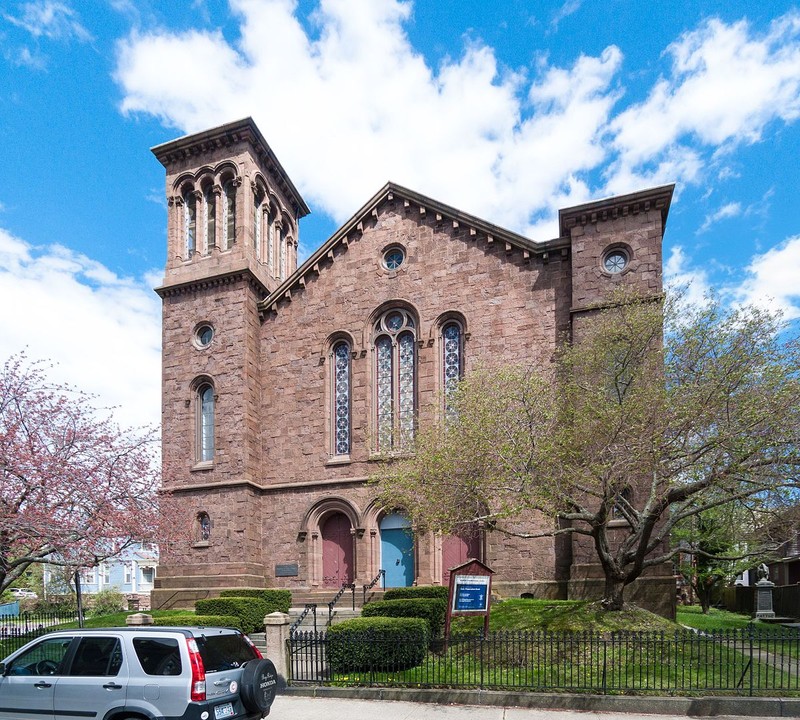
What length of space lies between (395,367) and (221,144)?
11.5m

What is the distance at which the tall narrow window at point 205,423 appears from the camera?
83.6 ft

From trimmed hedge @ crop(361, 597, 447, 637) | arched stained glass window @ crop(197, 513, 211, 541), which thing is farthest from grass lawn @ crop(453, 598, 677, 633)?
arched stained glass window @ crop(197, 513, 211, 541)

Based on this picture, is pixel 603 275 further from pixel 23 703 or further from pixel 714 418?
pixel 23 703

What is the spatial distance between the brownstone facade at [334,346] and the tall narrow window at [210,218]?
0.06 m

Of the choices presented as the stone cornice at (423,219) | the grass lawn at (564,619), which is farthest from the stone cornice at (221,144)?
the grass lawn at (564,619)

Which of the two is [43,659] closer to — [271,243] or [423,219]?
[423,219]

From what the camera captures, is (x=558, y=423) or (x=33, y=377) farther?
(x=33, y=377)

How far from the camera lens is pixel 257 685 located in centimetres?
868

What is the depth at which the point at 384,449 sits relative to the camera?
21.8 metres

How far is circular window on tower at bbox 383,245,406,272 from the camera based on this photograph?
2516 centimetres

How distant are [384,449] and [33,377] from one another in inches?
410

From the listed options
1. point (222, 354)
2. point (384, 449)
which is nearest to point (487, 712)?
point (384, 449)

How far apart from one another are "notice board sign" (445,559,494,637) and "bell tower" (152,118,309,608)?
450 inches

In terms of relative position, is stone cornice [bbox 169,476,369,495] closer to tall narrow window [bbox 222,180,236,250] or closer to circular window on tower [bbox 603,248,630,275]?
tall narrow window [bbox 222,180,236,250]
